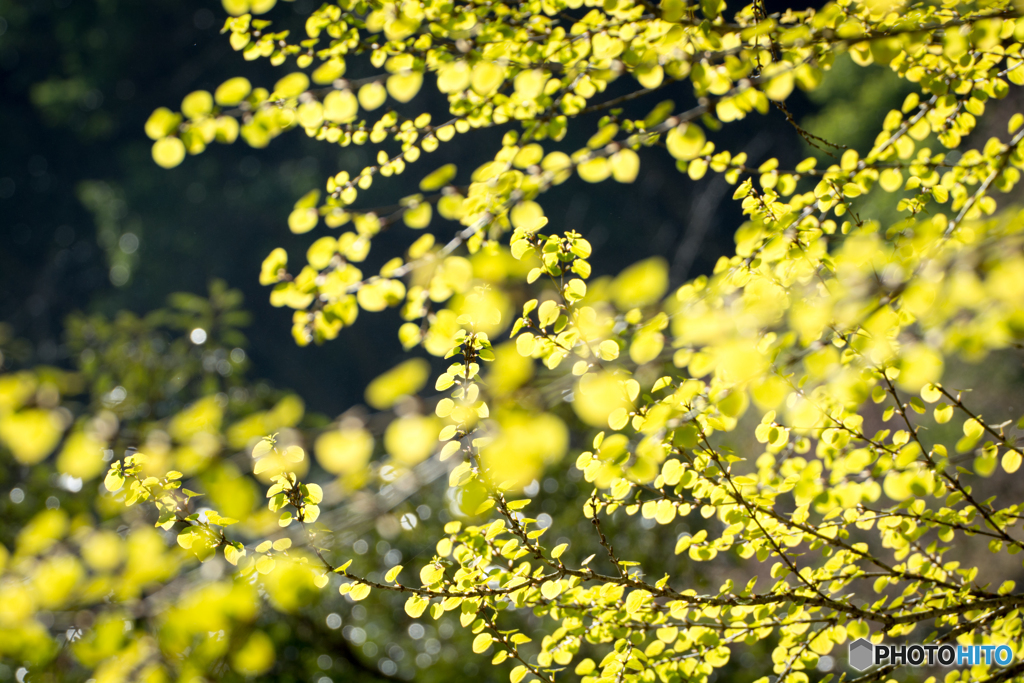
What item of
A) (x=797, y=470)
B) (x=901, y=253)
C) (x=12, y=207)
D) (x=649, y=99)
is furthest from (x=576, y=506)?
(x=12, y=207)

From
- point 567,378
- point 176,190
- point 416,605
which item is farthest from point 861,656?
point 176,190

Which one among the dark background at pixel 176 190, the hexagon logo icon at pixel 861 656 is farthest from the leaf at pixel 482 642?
the dark background at pixel 176 190

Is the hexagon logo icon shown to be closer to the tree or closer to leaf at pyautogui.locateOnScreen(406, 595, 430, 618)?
the tree

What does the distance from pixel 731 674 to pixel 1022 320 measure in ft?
11.4

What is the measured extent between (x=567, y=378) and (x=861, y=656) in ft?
6.88

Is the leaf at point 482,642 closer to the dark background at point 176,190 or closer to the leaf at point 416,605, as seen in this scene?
the leaf at point 416,605

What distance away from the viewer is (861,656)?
2.05 meters

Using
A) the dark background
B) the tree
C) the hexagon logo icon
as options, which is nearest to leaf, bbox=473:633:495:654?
the tree

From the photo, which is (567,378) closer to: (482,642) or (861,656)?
(482,642)

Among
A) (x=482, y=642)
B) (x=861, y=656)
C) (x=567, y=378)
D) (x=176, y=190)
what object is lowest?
(x=176, y=190)

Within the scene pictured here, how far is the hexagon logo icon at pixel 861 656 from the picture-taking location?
6.37 feet

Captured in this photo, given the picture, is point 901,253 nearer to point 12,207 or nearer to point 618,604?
point 618,604

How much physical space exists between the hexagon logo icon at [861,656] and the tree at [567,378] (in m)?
0.42

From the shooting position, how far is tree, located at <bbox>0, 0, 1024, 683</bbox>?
661mm
